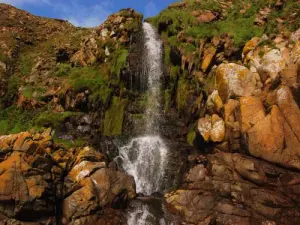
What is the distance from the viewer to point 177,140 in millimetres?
27078

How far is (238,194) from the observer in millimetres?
18234

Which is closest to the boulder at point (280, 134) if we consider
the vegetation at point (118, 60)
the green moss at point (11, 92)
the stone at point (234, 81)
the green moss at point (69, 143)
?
the stone at point (234, 81)

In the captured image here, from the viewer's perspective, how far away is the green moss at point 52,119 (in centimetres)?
2921

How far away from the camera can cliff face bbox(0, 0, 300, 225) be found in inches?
709

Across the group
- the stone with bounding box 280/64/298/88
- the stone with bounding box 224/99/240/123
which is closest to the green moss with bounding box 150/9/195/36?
the stone with bounding box 224/99/240/123

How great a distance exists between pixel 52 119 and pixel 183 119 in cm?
1208

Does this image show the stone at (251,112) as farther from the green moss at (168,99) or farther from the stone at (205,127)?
the green moss at (168,99)

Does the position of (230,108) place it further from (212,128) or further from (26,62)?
(26,62)

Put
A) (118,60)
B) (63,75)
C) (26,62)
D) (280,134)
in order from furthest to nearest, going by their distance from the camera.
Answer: (26,62) → (63,75) → (118,60) → (280,134)

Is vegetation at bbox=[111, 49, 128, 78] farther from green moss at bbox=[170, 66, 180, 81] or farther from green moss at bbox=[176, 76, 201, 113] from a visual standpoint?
green moss at bbox=[176, 76, 201, 113]

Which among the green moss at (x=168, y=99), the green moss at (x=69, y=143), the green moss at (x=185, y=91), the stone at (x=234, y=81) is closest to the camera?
the stone at (x=234, y=81)

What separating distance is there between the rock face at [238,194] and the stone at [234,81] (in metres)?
4.69

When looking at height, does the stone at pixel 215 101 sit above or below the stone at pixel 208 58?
below

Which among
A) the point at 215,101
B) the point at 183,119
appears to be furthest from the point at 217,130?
the point at 183,119
